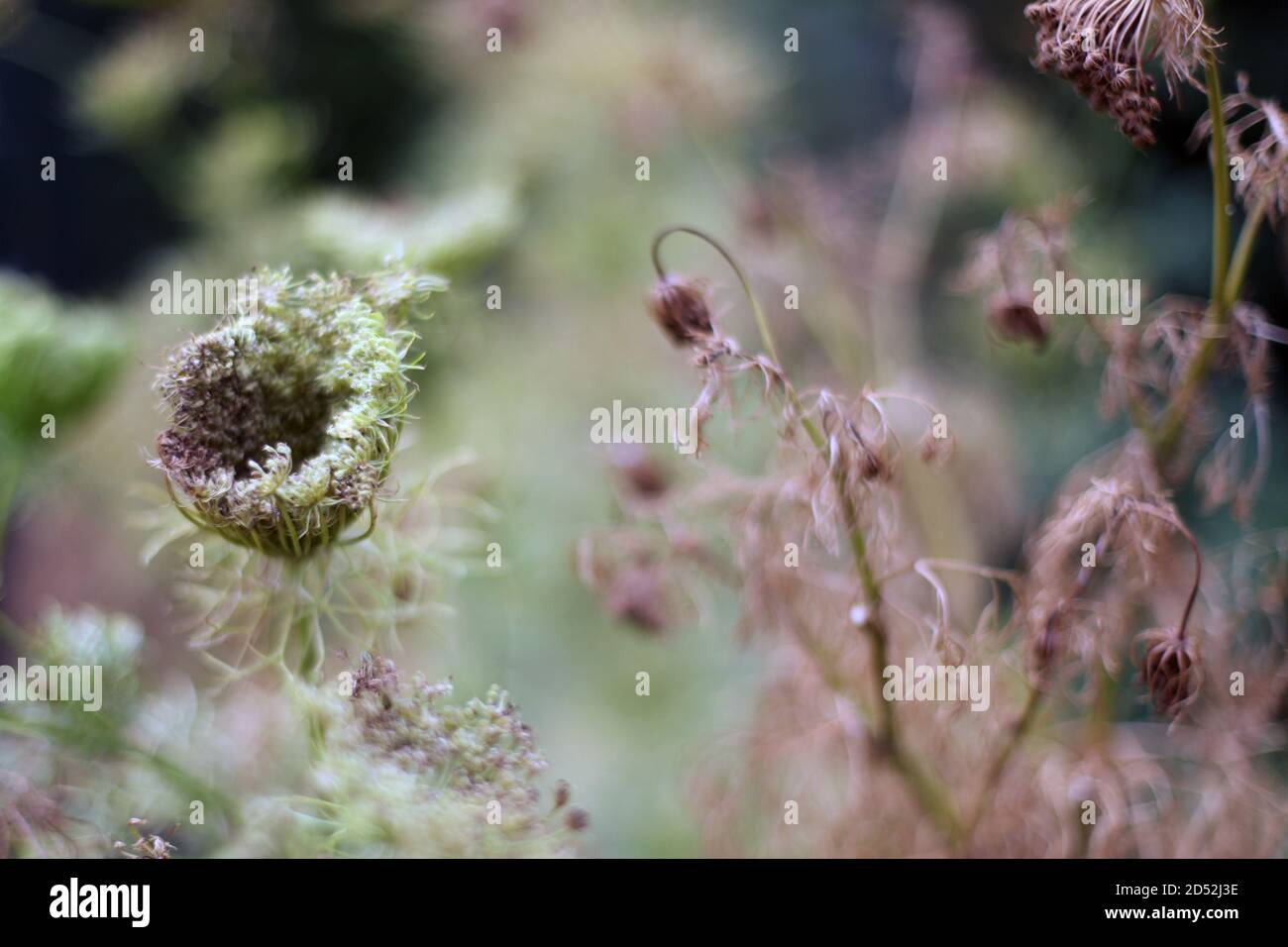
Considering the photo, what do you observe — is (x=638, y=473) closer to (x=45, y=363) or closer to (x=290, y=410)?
(x=290, y=410)

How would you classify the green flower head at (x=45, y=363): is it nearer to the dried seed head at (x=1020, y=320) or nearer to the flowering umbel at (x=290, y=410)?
the flowering umbel at (x=290, y=410)

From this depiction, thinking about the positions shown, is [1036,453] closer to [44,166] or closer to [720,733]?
[720,733]

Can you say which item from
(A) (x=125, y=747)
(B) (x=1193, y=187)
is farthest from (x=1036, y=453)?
(A) (x=125, y=747)

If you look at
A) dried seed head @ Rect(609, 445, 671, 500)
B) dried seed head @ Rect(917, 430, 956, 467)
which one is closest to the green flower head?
dried seed head @ Rect(609, 445, 671, 500)

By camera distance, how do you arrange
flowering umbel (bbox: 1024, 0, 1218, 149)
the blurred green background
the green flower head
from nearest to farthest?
flowering umbel (bbox: 1024, 0, 1218, 149) → the green flower head → the blurred green background

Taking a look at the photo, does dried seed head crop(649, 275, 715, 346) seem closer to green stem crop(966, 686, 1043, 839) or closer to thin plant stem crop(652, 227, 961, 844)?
thin plant stem crop(652, 227, 961, 844)

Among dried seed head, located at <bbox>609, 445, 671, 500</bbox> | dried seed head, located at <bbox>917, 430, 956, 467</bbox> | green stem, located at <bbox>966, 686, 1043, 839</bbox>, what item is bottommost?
green stem, located at <bbox>966, 686, 1043, 839</bbox>
